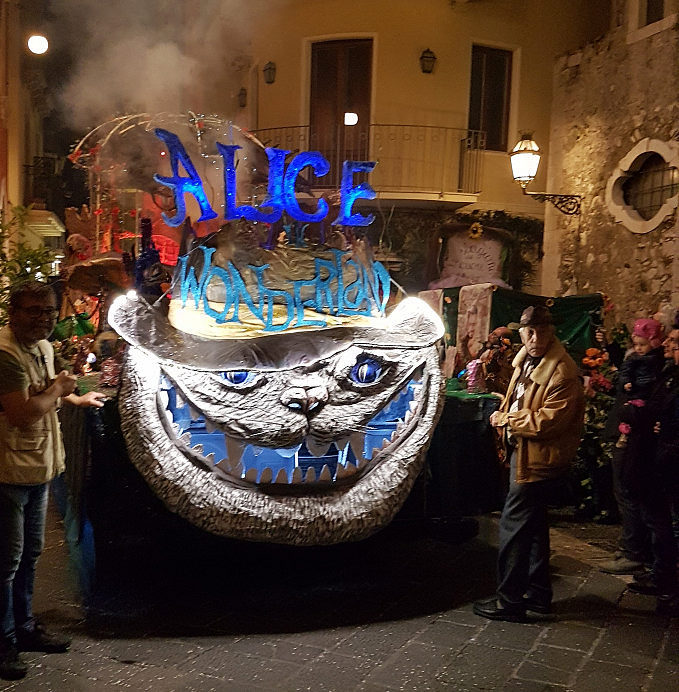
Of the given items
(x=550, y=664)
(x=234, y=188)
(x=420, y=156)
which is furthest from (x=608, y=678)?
(x=420, y=156)

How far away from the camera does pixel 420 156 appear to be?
50.4ft

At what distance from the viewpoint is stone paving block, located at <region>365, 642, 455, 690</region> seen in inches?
162

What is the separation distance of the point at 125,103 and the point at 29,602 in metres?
11.8

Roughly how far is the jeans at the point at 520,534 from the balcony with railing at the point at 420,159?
1086 cm

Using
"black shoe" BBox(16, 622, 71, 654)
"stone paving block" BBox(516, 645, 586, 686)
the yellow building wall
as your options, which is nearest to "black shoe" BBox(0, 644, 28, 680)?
"black shoe" BBox(16, 622, 71, 654)

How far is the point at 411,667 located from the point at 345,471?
142 cm

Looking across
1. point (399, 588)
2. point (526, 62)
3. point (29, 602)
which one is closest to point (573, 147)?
point (526, 62)

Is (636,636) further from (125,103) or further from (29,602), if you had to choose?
(125,103)

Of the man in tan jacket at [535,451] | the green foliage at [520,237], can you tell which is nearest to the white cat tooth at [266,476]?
the man in tan jacket at [535,451]

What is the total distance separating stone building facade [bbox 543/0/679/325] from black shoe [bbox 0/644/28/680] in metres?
9.72

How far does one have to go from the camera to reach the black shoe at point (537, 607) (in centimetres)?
505

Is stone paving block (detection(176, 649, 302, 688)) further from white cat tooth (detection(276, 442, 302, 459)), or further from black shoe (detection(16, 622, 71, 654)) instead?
white cat tooth (detection(276, 442, 302, 459))

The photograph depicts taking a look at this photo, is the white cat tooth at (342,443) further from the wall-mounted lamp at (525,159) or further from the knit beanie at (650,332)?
the wall-mounted lamp at (525,159)

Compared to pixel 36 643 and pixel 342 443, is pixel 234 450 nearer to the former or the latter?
pixel 342 443
